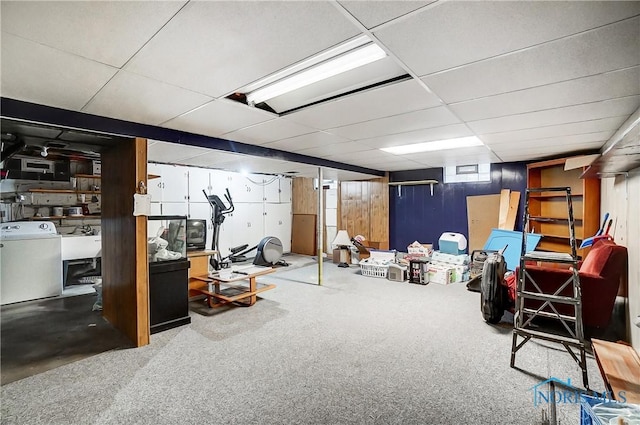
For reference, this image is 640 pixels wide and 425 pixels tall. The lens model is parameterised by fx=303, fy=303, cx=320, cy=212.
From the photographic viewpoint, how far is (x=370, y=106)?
2.49m

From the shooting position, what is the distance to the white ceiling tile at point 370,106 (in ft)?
7.12

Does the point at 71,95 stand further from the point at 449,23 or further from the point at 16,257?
the point at 16,257

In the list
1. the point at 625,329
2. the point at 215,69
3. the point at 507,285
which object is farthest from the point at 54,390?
the point at 625,329

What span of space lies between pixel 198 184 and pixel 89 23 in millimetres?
5577

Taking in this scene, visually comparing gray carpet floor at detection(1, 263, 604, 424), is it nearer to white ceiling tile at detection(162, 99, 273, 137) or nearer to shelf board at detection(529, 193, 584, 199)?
A: white ceiling tile at detection(162, 99, 273, 137)

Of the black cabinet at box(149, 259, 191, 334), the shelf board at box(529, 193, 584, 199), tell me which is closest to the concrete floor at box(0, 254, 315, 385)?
the black cabinet at box(149, 259, 191, 334)

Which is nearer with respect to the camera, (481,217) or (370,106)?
(370,106)

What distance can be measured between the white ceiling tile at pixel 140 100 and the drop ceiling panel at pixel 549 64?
68.0 inches

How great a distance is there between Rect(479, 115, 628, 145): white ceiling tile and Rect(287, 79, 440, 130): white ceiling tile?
58.7 inches

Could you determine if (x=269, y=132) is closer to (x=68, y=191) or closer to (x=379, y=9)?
(x=379, y=9)


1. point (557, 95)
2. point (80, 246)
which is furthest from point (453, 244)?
point (80, 246)

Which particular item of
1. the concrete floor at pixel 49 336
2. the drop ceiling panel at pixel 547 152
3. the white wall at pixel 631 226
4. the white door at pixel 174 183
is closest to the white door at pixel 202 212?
the white door at pixel 174 183

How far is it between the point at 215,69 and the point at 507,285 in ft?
11.8

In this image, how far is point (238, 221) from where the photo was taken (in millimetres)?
7406
